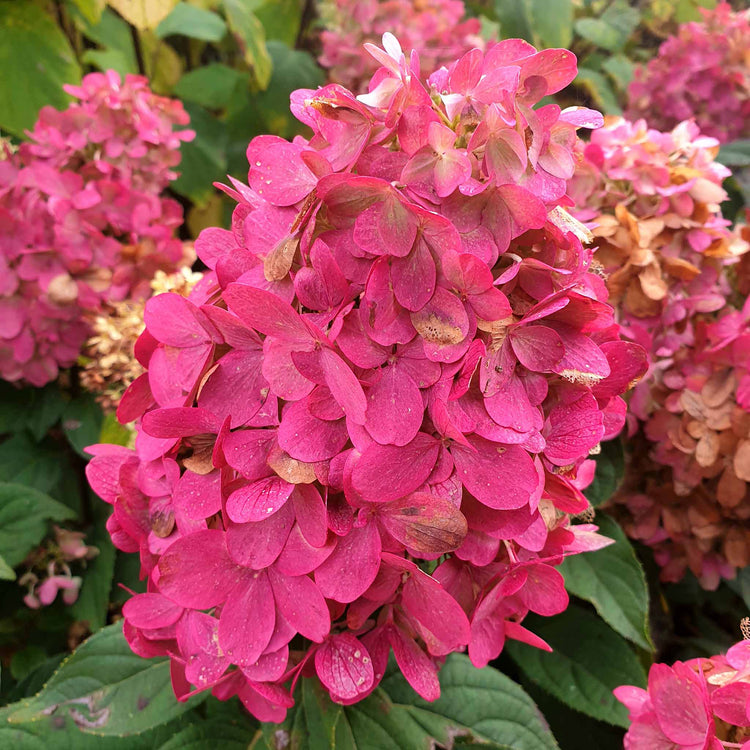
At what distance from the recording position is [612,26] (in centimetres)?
176

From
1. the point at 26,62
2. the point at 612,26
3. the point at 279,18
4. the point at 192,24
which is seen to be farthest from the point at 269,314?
the point at 612,26

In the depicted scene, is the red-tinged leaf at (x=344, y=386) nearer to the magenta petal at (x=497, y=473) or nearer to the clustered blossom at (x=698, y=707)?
the magenta petal at (x=497, y=473)

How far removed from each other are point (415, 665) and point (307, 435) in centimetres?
19

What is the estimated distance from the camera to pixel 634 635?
30.0 inches

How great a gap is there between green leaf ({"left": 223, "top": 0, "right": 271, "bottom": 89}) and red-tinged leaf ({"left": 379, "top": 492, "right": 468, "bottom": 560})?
1.11 m

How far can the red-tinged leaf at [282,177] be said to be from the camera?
42 centimetres

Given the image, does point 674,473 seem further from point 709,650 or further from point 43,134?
point 43,134

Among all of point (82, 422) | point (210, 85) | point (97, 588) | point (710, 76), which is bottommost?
point (97, 588)

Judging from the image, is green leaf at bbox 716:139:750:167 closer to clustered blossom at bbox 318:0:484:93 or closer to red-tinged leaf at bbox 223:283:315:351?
clustered blossom at bbox 318:0:484:93

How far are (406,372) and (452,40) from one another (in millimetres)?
1127

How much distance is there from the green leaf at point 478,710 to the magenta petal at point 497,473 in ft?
1.06

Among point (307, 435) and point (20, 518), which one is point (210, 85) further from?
point (307, 435)

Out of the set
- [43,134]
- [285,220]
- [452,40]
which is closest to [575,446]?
[285,220]

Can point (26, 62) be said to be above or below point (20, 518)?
above
